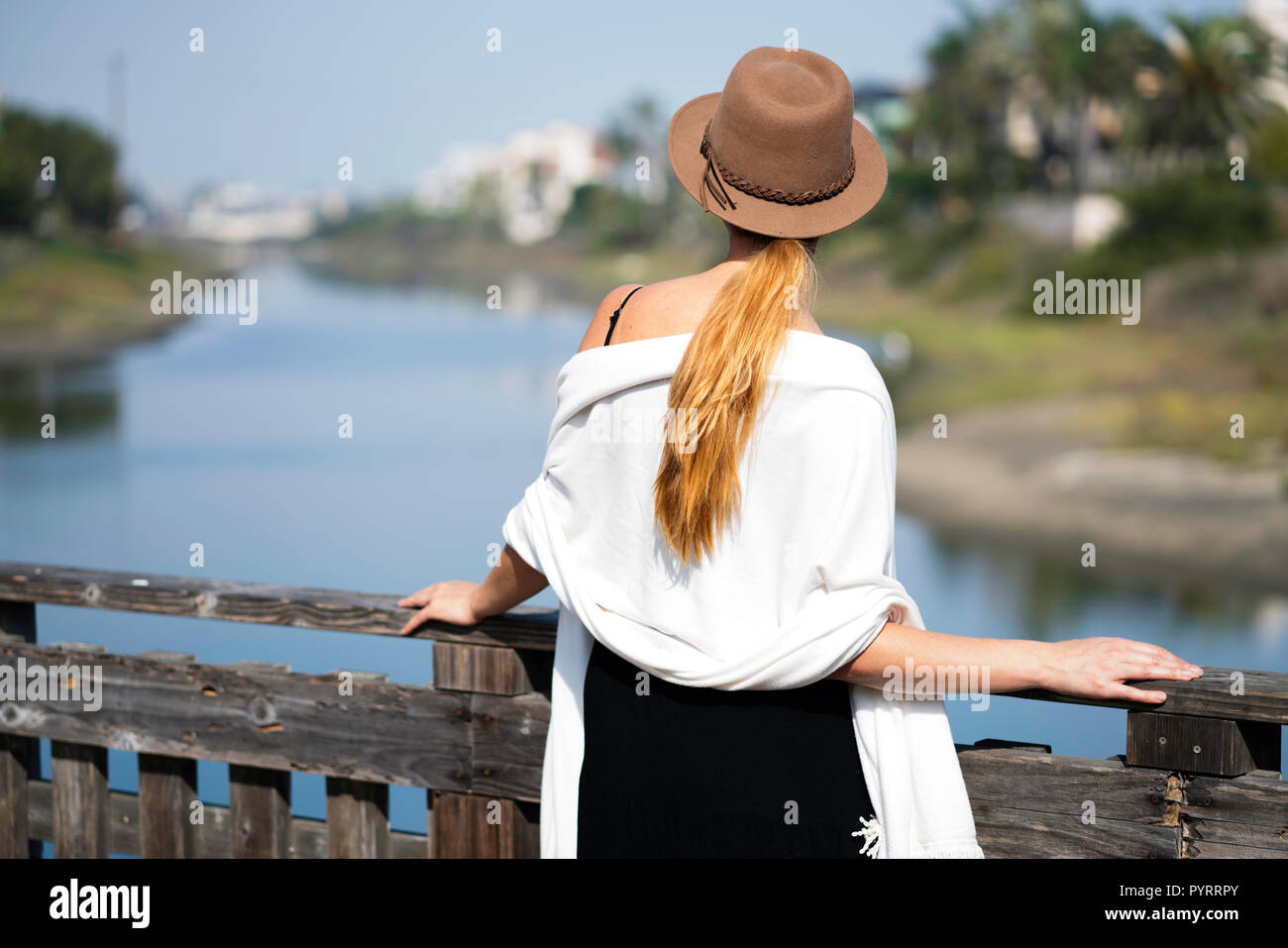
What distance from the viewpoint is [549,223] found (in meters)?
43.9

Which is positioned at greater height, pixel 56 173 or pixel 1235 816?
pixel 56 173

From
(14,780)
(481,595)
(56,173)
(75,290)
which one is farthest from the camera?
(75,290)

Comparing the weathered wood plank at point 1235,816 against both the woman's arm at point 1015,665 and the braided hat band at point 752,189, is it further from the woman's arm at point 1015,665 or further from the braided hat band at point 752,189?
the braided hat band at point 752,189

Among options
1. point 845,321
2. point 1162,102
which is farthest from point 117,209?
point 1162,102

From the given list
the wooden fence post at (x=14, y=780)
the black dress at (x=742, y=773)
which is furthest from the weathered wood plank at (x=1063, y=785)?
the wooden fence post at (x=14, y=780)

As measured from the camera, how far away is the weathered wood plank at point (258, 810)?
2.32m

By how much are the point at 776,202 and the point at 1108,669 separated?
70 centimetres

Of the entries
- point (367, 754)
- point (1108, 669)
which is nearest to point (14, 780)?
point (367, 754)

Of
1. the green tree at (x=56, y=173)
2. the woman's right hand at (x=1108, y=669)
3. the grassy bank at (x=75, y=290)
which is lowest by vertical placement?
the woman's right hand at (x=1108, y=669)

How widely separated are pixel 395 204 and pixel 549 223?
516cm

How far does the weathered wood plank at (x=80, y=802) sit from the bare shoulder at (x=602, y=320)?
1342 millimetres

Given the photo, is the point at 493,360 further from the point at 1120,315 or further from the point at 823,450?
the point at 823,450

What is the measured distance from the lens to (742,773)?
167 cm

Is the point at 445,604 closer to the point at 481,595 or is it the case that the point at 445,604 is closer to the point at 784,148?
the point at 481,595
